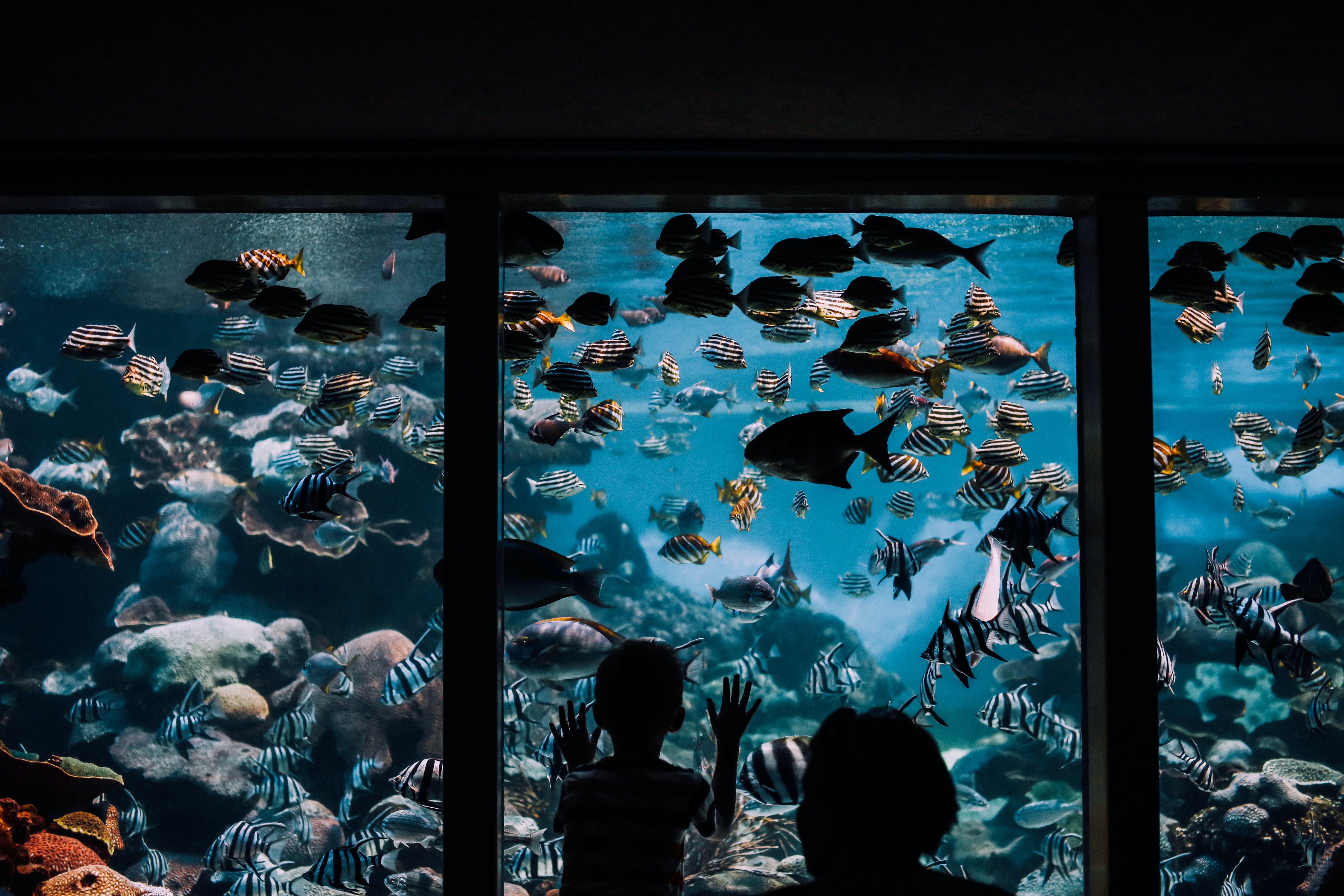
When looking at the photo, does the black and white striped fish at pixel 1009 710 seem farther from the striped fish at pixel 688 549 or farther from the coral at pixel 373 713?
the coral at pixel 373 713

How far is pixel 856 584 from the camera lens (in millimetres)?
6906

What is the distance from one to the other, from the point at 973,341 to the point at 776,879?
624 centimetres

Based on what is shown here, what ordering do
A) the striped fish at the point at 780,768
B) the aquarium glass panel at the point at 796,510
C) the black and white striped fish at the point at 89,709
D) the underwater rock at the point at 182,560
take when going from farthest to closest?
the underwater rock at the point at 182,560 → the black and white striped fish at the point at 89,709 → the aquarium glass panel at the point at 796,510 → the striped fish at the point at 780,768

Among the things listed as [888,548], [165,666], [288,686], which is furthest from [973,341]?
[165,666]

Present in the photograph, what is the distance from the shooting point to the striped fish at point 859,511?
6.04m

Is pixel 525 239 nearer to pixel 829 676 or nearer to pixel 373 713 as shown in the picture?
pixel 829 676

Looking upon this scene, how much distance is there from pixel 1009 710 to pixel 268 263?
16.8ft

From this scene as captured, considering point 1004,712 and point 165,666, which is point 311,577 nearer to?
point 165,666

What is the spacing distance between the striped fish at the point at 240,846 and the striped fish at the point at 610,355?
145 inches

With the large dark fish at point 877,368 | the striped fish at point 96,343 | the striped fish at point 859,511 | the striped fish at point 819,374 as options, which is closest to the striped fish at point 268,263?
the striped fish at point 96,343

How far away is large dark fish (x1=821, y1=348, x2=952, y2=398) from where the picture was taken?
11.8ft

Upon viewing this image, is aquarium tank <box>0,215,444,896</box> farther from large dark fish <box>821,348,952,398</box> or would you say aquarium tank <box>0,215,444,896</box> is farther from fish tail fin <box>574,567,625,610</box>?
large dark fish <box>821,348,952,398</box>

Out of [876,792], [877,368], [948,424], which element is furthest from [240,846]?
[948,424]

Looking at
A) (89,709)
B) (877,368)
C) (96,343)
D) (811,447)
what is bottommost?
(89,709)
